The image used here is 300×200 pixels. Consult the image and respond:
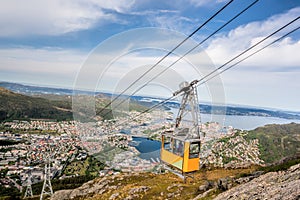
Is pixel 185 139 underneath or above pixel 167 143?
above

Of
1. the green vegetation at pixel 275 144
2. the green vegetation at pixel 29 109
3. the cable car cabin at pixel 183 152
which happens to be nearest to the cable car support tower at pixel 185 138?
the cable car cabin at pixel 183 152

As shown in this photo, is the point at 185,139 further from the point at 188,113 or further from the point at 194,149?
the point at 188,113

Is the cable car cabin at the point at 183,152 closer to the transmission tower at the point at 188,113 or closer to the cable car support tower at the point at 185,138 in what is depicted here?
the cable car support tower at the point at 185,138

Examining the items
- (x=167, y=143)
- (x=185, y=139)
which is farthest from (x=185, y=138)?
(x=167, y=143)

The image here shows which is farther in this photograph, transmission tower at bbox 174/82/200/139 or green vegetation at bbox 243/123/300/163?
green vegetation at bbox 243/123/300/163

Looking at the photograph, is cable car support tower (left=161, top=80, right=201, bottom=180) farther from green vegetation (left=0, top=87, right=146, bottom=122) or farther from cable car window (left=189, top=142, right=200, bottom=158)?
green vegetation (left=0, top=87, right=146, bottom=122)

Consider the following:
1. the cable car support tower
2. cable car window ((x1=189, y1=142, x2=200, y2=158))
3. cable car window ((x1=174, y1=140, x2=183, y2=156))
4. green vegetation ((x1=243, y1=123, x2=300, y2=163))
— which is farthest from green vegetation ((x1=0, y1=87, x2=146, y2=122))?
cable car window ((x1=189, y1=142, x2=200, y2=158))

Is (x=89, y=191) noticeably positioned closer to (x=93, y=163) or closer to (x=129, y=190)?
(x=129, y=190)
